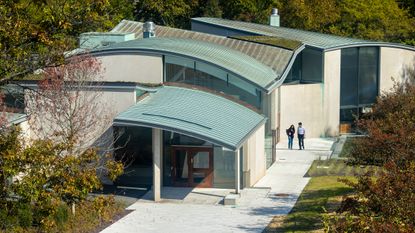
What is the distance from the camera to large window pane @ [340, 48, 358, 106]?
54844mm

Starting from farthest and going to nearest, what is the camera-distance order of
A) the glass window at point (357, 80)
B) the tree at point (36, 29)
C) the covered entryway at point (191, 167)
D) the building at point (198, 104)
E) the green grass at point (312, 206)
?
the glass window at point (357, 80)
the covered entryway at point (191, 167)
the building at point (198, 104)
the green grass at point (312, 206)
the tree at point (36, 29)

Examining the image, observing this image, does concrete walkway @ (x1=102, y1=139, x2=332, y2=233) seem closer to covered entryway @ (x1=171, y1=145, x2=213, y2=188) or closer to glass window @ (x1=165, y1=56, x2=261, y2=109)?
covered entryway @ (x1=171, y1=145, x2=213, y2=188)

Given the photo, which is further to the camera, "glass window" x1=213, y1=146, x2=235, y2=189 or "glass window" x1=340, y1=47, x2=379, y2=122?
"glass window" x1=340, y1=47, x2=379, y2=122

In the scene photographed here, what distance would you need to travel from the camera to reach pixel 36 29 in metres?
18.6

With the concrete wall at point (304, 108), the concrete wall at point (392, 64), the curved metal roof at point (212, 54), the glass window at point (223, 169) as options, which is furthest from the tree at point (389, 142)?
the concrete wall at point (392, 64)

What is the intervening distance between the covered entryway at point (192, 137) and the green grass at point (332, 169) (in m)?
4.31

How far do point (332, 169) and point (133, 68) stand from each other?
1089 centimetres

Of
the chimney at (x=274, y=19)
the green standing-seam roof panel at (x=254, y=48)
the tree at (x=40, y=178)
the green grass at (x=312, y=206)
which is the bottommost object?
the green grass at (x=312, y=206)

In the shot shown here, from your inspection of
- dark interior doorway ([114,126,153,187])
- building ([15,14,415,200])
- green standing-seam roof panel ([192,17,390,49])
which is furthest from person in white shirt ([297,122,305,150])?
dark interior doorway ([114,126,153,187])

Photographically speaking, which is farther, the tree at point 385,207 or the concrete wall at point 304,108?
the concrete wall at point 304,108

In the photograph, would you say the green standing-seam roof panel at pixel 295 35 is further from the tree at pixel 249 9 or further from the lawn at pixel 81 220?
the lawn at pixel 81 220

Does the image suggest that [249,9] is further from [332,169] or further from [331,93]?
[332,169]

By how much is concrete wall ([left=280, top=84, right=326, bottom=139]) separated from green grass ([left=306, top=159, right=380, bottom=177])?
6616 millimetres

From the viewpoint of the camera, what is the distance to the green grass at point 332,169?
137 ft
